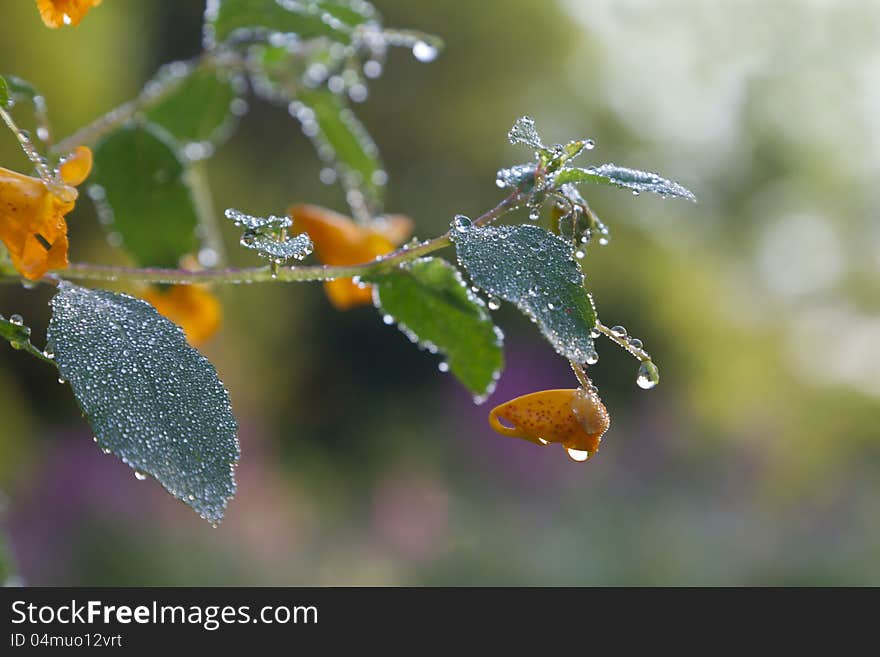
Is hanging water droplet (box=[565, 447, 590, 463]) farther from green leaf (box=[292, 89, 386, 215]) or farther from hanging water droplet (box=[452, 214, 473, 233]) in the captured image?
green leaf (box=[292, 89, 386, 215])

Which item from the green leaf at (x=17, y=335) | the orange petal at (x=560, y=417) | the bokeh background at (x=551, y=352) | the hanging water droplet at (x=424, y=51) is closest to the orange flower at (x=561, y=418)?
the orange petal at (x=560, y=417)

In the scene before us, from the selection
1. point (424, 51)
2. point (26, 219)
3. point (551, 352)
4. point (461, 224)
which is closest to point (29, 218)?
point (26, 219)

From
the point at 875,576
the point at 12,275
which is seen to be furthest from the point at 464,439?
the point at 12,275

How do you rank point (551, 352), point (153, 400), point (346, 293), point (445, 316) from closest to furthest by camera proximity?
point (153, 400) < point (445, 316) < point (346, 293) < point (551, 352)

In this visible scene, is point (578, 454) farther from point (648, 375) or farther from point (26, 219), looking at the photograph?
point (26, 219)

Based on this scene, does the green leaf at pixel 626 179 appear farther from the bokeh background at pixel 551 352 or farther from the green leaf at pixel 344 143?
the bokeh background at pixel 551 352

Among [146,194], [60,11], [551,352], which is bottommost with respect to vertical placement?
[60,11]

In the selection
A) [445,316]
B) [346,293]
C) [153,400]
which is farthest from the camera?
[346,293]

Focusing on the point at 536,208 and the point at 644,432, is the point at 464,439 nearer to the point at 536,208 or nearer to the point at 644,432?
the point at 644,432
